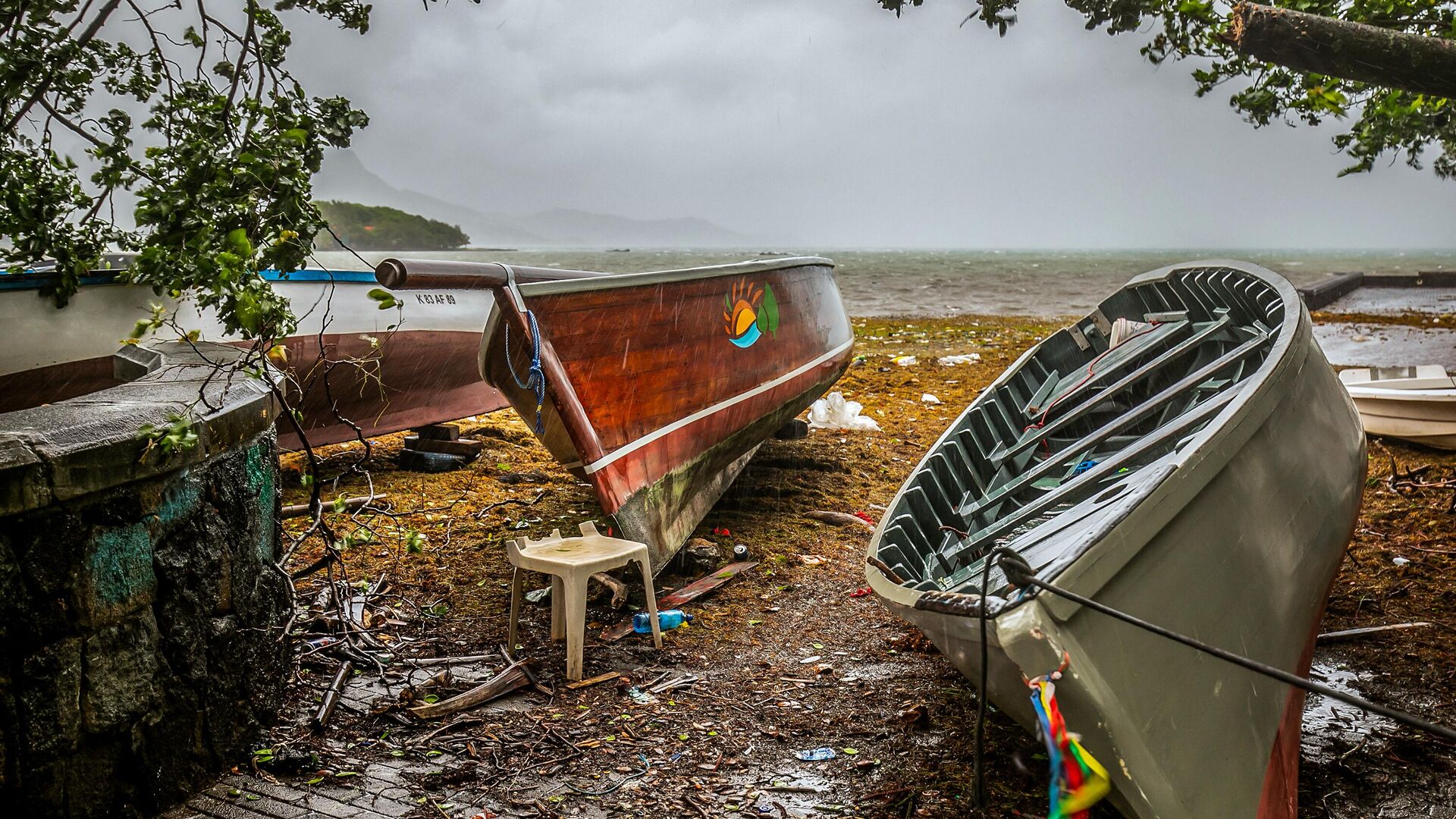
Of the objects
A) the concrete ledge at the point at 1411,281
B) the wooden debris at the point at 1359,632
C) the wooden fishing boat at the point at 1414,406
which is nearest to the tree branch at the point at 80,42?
the wooden debris at the point at 1359,632

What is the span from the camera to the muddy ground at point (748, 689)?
3.07 m

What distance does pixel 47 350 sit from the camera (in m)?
5.53

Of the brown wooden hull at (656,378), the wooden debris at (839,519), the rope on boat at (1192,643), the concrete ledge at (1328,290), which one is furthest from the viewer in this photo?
the concrete ledge at (1328,290)

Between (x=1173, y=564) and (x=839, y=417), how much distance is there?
22.1 feet

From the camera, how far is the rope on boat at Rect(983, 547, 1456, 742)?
1.91 m

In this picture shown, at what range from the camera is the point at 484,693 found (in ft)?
12.2

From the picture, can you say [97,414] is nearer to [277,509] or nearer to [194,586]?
[194,586]

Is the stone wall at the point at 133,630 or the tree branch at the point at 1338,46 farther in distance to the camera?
the tree branch at the point at 1338,46

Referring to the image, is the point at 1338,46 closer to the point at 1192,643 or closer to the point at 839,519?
the point at 1192,643

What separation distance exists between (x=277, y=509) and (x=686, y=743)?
187 centimetres

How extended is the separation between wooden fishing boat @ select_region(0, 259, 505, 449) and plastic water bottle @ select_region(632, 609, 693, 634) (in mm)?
1907

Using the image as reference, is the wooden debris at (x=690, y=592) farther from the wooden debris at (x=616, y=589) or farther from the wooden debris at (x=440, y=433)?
the wooden debris at (x=440, y=433)

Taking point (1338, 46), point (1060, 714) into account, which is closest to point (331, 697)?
point (1060, 714)

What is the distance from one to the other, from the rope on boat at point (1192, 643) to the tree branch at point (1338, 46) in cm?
284
